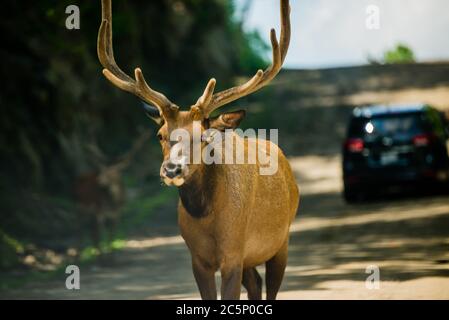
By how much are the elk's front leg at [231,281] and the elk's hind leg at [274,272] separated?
152 centimetres

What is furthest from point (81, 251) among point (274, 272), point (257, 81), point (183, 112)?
point (183, 112)

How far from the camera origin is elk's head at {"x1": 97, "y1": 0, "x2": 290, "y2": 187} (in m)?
9.62

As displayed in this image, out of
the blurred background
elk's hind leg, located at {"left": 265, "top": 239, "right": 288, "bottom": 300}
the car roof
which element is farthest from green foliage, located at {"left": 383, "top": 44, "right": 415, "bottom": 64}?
elk's hind leg, located at {"left": 265, "top": 239, "right": 288, "bottom": 300}

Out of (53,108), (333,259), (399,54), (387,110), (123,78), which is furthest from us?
(399,54)

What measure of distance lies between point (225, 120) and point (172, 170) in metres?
1.00

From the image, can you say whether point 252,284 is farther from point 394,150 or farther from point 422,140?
point 422,140

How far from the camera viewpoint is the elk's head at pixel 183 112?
9.62 meters

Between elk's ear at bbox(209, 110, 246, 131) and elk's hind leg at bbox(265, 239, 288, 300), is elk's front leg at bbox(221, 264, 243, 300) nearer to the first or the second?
elk's ear at bbox(209, 110, 246, 131)

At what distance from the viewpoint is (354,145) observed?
2281cm

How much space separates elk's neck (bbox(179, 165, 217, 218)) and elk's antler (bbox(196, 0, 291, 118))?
58 centimetres

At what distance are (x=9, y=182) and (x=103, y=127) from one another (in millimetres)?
6440
